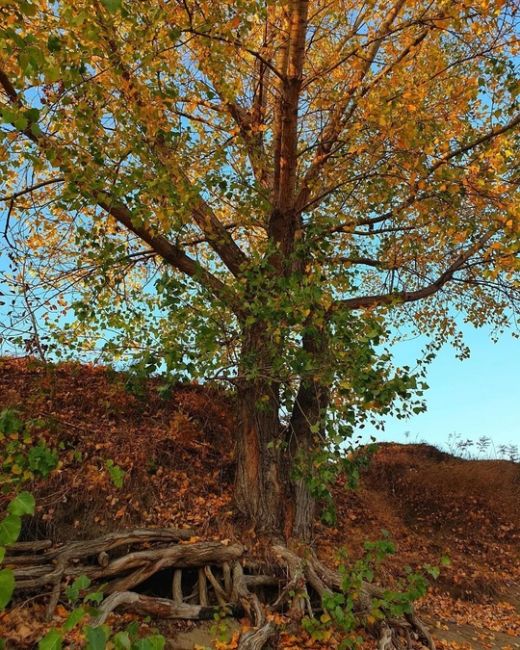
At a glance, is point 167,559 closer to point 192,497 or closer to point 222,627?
point 222,627

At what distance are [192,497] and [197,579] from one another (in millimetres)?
1604

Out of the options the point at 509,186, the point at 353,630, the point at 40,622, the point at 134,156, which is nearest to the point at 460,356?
the point at 509,186

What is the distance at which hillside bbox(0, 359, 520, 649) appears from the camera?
7969mm

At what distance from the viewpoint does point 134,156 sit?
8211 millimetres

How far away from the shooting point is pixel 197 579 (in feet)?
25.2

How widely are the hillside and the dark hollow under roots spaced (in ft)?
1.52

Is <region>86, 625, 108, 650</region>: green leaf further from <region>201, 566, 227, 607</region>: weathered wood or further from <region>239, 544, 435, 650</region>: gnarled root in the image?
<region>201, 566, 227, 607</region>: weathered wood

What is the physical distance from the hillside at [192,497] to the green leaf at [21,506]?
2877 mm

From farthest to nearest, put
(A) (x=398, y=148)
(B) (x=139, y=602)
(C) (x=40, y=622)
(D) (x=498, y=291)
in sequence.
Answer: (D) (x=498, y=291) < (A) (x=398, y=148) < (B) (x=139, y=602) < (C) (x=40, y=622)

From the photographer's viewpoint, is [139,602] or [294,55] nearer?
[139,602]

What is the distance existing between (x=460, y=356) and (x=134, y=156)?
9.99 metres

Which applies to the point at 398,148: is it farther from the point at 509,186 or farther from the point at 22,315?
the point at 22,315

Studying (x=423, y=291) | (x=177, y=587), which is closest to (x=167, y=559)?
(x=177, y=587)

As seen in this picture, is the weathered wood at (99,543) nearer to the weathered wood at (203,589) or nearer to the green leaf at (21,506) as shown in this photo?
the weathered wood at (203,589)
